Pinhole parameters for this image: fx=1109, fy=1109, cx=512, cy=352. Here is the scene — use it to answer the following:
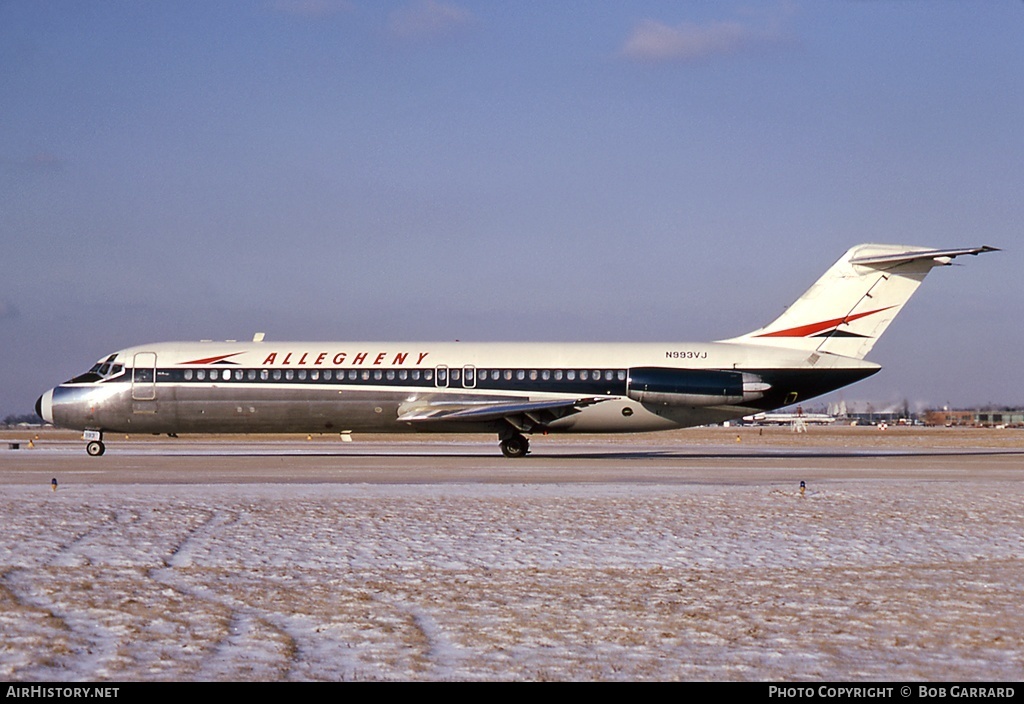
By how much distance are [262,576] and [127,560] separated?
67.6 inches

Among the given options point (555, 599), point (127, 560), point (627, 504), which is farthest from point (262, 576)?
point (627, 504)

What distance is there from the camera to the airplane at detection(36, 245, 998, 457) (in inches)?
1292

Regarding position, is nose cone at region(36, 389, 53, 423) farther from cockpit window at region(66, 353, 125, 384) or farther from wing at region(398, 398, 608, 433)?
wing at region(398, 398, 608, 433)

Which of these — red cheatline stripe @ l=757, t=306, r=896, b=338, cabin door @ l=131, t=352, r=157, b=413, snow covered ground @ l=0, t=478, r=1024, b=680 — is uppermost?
red cheatline stripe @ l=757, t=306, r=896, b=338

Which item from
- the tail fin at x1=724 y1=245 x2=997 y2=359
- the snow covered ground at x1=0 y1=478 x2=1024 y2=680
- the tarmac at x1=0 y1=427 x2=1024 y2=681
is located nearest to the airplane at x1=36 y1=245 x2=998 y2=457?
the tail fin at x1=724 y1=245 x2=997 y2=359

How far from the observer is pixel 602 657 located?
7.48 meters

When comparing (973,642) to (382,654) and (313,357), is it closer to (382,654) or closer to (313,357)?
(382,654)

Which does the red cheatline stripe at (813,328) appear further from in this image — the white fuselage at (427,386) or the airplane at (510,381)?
the white fuselage at (427,386)

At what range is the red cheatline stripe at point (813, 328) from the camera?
108 feet

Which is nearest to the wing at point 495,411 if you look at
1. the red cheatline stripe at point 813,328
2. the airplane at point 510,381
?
the airplane at point 510,381

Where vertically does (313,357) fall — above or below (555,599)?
above

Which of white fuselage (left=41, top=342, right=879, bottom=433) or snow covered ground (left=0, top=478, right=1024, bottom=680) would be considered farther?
white fuselage (left=41, top=342, right=879, bottom=433)

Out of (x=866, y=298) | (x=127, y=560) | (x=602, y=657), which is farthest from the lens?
(x=866, y=298)

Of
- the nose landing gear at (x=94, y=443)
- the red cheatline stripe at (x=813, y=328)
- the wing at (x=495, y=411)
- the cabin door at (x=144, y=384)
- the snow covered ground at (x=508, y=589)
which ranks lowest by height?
the snow covered ground at (x=508, y=589)
